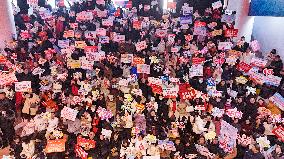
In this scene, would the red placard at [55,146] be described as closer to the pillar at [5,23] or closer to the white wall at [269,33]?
the pillar at [5,23]

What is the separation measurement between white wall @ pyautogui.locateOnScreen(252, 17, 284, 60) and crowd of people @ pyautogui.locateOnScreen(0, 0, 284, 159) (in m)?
0.98

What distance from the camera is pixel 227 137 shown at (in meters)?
12.1

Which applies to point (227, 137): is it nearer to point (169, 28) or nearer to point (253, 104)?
point (253, 104)

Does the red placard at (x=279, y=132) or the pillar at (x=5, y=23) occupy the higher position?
the pillar at (x=5, y=23)

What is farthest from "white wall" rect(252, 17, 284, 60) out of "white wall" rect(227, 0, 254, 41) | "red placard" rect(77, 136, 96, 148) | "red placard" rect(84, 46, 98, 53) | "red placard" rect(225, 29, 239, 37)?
"red placard" rect(77, 136, 96, 148)

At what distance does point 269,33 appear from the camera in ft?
65.7

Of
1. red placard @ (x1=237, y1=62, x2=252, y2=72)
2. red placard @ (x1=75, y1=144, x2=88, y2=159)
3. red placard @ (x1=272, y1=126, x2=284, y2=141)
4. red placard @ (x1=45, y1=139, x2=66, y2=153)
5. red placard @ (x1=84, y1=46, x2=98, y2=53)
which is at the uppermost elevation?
red placard @ (x1=84, y1=46, x2=98, y2=53)

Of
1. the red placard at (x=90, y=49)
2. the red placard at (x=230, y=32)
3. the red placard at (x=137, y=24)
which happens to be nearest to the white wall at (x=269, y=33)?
the red placard at (x=230, y=32)

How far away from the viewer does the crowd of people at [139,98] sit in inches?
478

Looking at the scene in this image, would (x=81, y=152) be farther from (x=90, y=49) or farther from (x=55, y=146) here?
(x=90, y=49)

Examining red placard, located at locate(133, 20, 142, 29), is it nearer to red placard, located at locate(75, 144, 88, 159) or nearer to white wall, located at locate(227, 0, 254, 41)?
white wall, located at locate(227, 0, 254, 41)

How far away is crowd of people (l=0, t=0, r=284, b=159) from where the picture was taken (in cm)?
1213

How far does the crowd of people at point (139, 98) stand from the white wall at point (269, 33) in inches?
38.7

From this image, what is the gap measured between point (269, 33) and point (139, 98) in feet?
31.3
